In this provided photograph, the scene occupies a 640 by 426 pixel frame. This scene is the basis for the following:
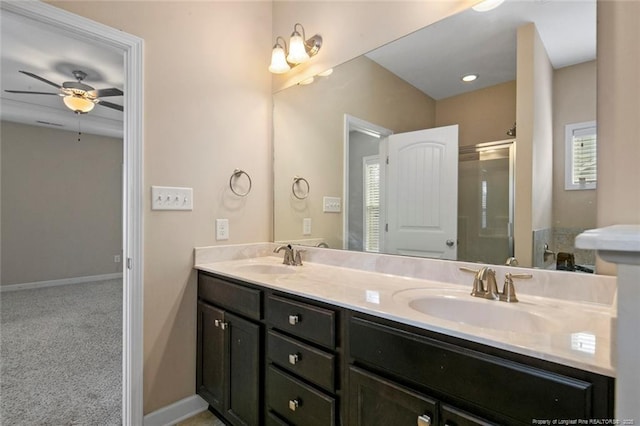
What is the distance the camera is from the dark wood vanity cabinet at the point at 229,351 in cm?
137

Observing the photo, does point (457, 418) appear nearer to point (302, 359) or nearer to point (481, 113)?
point (302, 359)

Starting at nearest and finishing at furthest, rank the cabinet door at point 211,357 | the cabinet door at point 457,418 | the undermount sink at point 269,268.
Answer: the cabinet door at point 457,418
the cabinet door at point 211,357
the undermount sink at point 269,268

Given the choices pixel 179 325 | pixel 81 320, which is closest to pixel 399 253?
pixel 179 325

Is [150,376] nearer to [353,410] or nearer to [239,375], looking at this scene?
[239,375]

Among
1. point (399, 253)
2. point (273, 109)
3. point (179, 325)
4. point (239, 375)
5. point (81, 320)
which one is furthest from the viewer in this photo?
point (81, 320)

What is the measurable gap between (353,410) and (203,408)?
3.86 ft

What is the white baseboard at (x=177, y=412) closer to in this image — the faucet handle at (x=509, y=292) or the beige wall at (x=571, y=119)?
the faucet handle at (x=509, y=292)

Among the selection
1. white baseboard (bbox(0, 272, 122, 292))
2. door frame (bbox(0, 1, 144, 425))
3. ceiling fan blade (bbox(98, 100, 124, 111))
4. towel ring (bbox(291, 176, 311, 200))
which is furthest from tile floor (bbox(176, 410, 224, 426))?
white baseboard (bbox(0, 272, 122, 292))

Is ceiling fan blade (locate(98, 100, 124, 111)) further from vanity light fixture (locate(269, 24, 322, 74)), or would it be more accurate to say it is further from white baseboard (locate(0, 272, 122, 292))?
vanity light fixture (locate(269, 24, 322, 74))

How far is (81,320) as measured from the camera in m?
3.20

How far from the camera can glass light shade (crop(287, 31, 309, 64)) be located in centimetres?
186

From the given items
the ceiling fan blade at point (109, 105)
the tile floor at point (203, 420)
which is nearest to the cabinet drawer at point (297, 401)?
the tile floor at point (203, 420)

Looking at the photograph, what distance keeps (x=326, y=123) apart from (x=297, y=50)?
460 mm

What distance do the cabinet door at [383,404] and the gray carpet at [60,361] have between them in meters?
1.41
